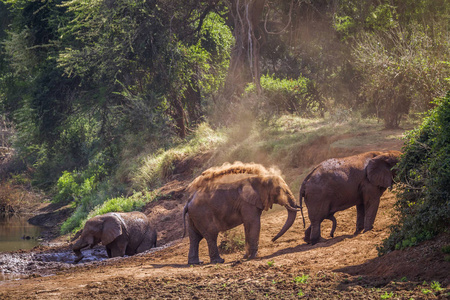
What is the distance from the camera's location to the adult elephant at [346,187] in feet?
32.9

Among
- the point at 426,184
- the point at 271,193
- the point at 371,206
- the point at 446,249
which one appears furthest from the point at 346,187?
the point at 446,249

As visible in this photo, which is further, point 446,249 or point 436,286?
point 446,249

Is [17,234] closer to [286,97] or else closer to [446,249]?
[286,97]

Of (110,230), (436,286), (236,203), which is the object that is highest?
(236,203)

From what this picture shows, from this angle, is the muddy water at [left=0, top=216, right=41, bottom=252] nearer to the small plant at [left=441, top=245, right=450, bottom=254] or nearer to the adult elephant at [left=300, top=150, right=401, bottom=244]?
the adult elephant at [left=300, top=150, right=401, bottom=244]

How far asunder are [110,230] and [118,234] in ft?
0.70

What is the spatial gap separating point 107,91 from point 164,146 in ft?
16.4

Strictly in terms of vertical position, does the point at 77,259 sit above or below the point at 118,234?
below

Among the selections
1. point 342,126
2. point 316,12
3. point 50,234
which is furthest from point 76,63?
point 342,126

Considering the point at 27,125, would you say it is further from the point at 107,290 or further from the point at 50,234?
the point at 107,290

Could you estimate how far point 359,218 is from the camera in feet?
34.2

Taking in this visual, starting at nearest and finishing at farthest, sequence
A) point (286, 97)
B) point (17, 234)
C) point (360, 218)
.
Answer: point (360, 218), point (17, 234), point (286, 97)

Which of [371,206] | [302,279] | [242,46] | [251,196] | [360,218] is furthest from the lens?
[242,46]

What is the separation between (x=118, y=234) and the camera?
13281mm
